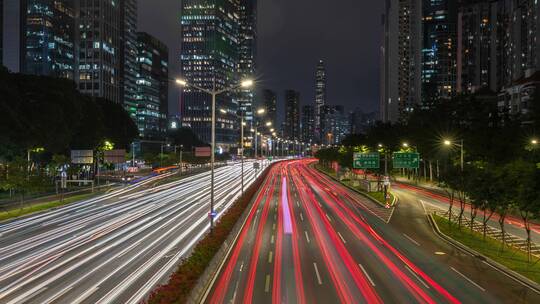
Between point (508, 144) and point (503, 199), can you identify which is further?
point (508, 144)

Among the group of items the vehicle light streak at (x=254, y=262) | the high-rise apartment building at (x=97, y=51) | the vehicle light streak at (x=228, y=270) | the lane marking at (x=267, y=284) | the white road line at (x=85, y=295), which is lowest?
the white road line at (x=85, y=295)

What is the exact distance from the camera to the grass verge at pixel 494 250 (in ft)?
82.3

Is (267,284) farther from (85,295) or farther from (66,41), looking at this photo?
(66,41)

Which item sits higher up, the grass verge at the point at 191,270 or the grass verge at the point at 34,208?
the grass verge at the point at 191,270

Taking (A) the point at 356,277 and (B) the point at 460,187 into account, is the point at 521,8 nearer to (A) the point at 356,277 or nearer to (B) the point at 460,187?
(B) the point at 460,187

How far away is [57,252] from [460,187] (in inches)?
1300

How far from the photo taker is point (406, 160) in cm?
6191

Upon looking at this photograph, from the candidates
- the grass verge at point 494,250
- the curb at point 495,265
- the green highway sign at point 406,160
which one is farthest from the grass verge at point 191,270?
the green highway sign at point 406,160

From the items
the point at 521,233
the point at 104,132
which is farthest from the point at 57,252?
the point at 104,132

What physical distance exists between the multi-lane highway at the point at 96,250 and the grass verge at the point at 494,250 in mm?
19775

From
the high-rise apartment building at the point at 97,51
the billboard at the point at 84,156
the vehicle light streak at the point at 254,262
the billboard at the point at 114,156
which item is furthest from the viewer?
the high-rise apartment building at the point at 97,51

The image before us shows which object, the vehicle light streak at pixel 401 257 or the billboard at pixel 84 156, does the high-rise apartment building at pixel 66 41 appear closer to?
the billboard at pixel 84 156

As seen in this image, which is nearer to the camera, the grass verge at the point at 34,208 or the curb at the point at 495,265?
the curb at the point at 495,265

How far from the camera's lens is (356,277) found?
2309 centimetres
